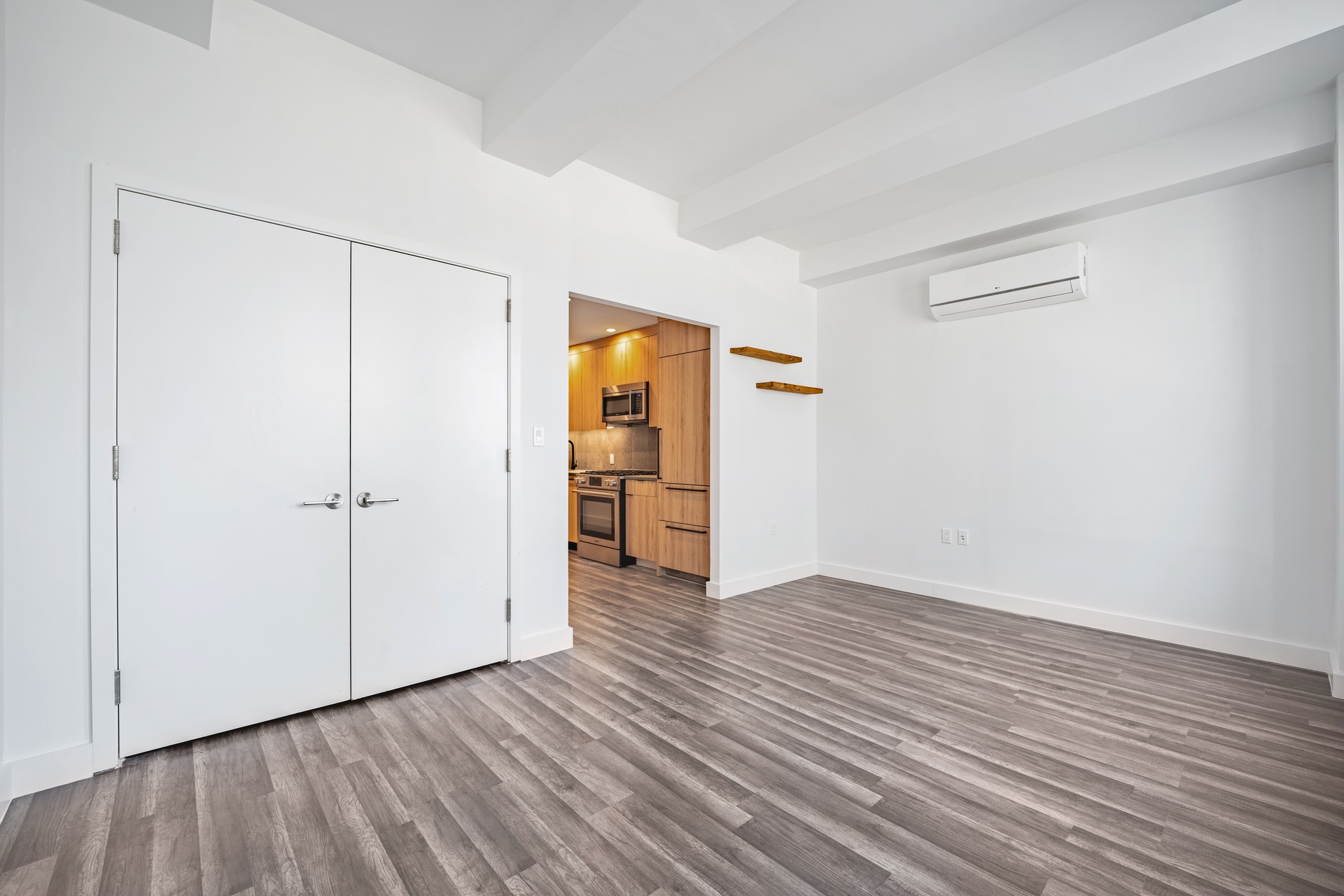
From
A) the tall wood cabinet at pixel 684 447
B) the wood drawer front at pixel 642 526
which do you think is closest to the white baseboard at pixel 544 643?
the tall wood cabinet at pixel 684 447

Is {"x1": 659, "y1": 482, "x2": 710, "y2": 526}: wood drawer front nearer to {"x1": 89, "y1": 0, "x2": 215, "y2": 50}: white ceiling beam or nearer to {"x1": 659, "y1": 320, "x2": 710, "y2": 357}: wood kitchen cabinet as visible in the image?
{"x1": 659, "y1": 320, "x2": 710, "y2": 357}: wood kitchen cabinet

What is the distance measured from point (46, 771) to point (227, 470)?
3.60ft

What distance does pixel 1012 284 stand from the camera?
389 centimetres

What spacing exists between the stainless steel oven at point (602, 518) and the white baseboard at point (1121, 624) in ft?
7.28

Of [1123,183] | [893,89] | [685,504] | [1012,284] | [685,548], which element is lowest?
[685,548]

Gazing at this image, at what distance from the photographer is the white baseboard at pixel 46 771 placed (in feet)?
6.09

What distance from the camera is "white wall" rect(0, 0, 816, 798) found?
1.91 m

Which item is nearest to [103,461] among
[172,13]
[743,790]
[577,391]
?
[172,13]

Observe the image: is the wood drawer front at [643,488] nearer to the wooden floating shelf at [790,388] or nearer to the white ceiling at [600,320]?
the wooden floating shelf at [790,388]

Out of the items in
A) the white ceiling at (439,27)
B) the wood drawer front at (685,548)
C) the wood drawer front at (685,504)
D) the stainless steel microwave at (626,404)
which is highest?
A: the white ceiling at (439,27)

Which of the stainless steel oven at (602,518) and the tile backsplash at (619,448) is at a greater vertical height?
the tile backsplash at (619,448)

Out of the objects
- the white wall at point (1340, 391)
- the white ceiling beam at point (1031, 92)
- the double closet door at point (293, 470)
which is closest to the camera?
the double closet door at point (293, 470)

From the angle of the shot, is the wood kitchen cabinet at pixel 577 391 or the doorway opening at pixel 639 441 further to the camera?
the wood kitchen cabinet at pixel 577 391

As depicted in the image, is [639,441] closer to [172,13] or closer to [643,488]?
[643,488]
